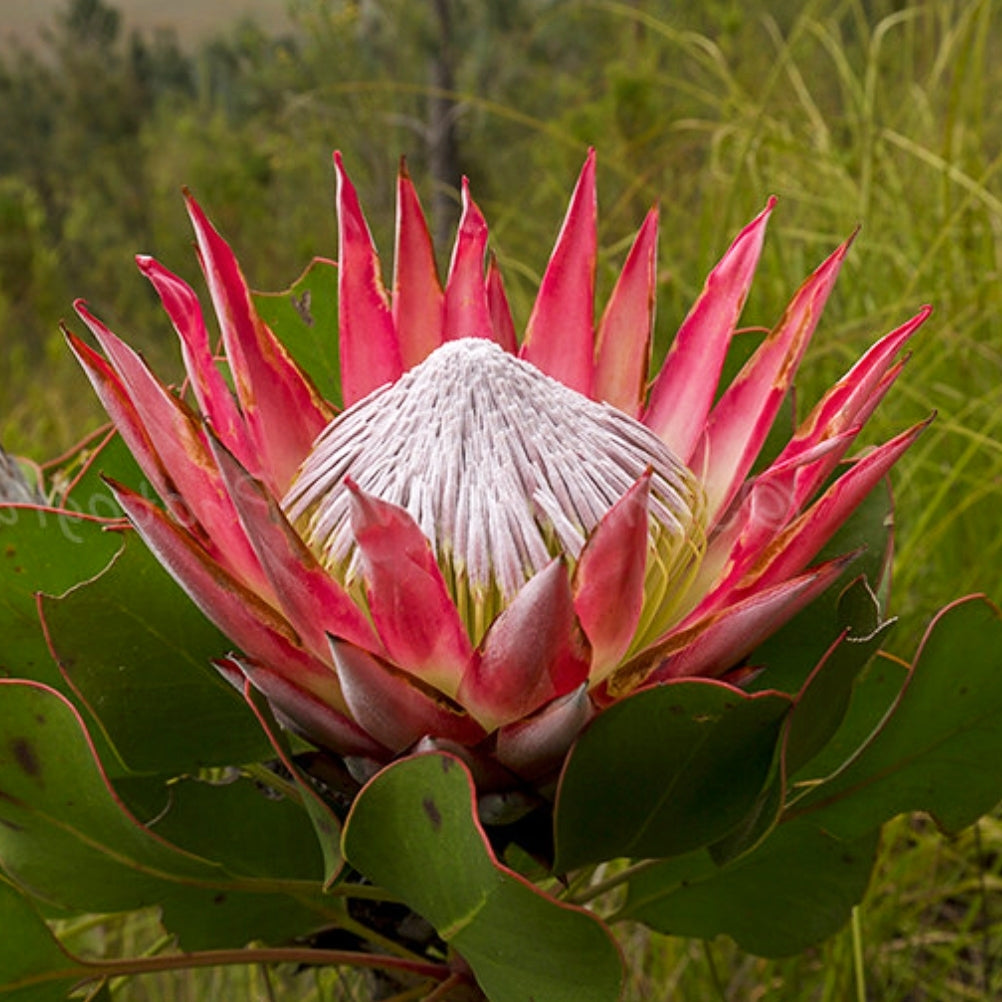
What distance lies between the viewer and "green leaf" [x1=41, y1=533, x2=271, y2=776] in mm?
666

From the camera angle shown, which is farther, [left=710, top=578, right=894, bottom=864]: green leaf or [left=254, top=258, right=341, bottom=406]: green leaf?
[left=254, top=258, right=341, bottom=406]: green leaf

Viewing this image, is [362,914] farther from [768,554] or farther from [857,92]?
[857,92]

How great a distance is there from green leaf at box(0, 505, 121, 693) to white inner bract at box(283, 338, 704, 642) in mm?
134

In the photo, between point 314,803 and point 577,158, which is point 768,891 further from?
point 577,158

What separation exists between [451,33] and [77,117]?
630cm

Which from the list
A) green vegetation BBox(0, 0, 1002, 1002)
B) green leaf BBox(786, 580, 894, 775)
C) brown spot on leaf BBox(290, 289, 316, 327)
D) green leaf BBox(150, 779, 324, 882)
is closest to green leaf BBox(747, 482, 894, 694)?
green leaf BBox(786, 580, 894, 775)

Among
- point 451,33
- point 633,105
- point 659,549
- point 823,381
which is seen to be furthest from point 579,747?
point 451,33

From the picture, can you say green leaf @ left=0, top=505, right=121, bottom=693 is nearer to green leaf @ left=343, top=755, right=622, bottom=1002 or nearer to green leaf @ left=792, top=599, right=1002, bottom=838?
green leaf @ left=343, top=755, right=622, bottom=1002

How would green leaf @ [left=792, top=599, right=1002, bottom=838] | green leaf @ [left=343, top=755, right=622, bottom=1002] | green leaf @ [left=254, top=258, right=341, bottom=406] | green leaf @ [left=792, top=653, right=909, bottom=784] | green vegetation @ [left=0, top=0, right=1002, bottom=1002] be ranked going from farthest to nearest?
green vegetation @ [left=0, top=0, right=1002, bottom=1002] → green leaf @ [left=254, top=258, right=341, bottom=406] → green leaf @ [left=792, top=653, right=909, bottom=784] → green leaf @ [left=792, top=599, right=1002, bottom=838] → green leaf @ [left=343, top=755, right=622, bottom=1002]

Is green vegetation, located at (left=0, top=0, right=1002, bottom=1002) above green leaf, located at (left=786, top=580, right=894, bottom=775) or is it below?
below

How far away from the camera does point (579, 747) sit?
1.84 ft

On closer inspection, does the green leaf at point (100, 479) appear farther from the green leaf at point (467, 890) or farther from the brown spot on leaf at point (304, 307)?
the green leaf at point (467, 890)

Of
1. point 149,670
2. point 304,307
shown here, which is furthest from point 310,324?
point 149,670

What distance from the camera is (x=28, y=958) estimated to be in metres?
0.67
